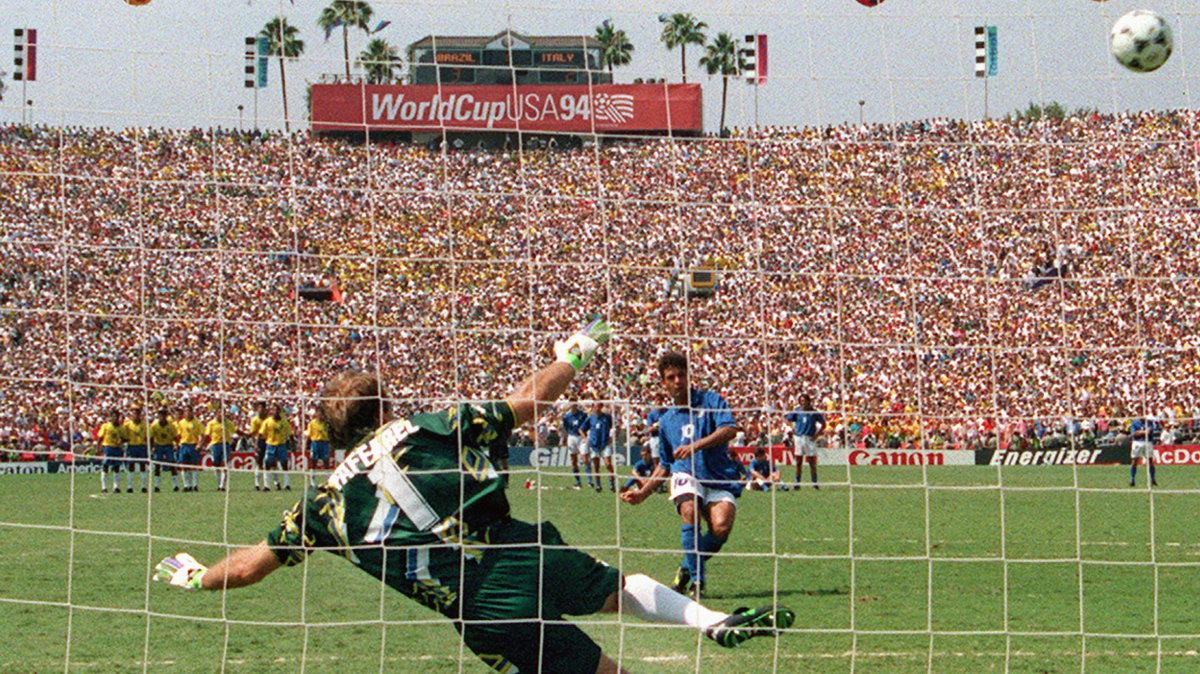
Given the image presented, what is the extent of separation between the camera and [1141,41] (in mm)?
8602

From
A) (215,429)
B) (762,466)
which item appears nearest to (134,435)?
(215,429)

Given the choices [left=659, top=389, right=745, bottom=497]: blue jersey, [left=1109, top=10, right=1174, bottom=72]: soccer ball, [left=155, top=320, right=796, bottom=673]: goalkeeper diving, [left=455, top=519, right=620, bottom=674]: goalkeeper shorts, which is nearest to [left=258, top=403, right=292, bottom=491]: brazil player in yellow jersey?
[left=659, top=389, right=745, bottom=497]: blue jersey

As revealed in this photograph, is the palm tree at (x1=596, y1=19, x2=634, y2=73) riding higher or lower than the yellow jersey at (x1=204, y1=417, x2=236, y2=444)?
higher

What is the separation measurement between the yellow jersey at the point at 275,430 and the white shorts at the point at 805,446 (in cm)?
842

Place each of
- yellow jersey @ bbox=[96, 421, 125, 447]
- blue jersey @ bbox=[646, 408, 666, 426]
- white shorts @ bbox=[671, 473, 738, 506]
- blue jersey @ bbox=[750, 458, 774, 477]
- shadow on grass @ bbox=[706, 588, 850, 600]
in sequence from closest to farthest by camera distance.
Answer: white shorts @ bbox=[671, 473, 738, 506] → blue jersey @ bbox=[646, 408, 666, 426] → shadow on grass @ bbox=[706, 588, 850, 600] → yellow jersey @ bbox=[96, 421, 125, 447] → blue jersey @ bbox=[750, 458, 774, 477]

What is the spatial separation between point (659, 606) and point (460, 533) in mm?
944

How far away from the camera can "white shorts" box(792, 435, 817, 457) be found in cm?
2118

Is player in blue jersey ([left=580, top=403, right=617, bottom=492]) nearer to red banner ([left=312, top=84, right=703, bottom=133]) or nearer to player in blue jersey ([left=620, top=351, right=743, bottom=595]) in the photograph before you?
red banner ([left=312, top=84, right=703, bottom=133])

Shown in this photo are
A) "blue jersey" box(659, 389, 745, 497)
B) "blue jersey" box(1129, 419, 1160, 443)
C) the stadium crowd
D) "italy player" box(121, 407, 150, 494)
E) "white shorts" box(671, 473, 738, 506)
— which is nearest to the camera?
the stadium crowd

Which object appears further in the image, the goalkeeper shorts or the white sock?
the white sock

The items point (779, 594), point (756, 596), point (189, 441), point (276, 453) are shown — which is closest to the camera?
point (756, 596)

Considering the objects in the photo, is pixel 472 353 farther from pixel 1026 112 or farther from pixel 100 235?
pixel 1026 112

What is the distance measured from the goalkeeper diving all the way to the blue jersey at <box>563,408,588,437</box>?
1891 cm

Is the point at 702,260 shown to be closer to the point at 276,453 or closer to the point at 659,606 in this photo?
the point at 659,606
